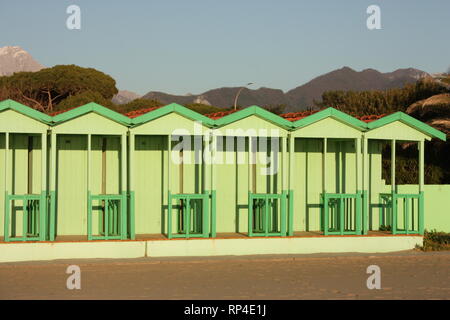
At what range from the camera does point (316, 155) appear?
1883 cm

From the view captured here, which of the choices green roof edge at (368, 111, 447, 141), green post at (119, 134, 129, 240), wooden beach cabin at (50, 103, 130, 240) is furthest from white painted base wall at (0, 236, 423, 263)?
green roof edge at (368, 111, 447, 141)

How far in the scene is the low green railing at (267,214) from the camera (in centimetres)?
1706

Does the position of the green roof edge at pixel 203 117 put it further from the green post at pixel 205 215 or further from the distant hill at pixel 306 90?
the distant hill at pixel 306 90

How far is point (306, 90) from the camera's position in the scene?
171750mm

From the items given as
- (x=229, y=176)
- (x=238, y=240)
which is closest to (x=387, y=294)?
(x=238, y=240)

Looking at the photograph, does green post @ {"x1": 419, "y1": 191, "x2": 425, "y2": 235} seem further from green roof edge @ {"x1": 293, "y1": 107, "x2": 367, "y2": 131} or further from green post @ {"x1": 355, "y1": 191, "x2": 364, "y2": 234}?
green roof edge @ {"x1": 293, "y1": 107, "x2": 367, "y2": 131}

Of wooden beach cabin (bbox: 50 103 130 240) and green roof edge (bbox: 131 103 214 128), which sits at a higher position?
green roof edge (bbox: 131 103 214 128)

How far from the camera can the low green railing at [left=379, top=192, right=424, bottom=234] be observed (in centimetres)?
1792

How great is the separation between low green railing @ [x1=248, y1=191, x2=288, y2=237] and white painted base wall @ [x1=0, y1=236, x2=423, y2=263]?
1.21ft

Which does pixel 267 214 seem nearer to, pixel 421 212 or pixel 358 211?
pixel 358 211

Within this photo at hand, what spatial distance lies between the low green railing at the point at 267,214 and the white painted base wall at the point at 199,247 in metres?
0.37

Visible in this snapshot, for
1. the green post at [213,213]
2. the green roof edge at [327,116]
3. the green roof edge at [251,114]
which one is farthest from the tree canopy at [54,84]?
the green post at [213,213]

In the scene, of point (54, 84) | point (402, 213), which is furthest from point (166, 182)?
point (54, 84)
